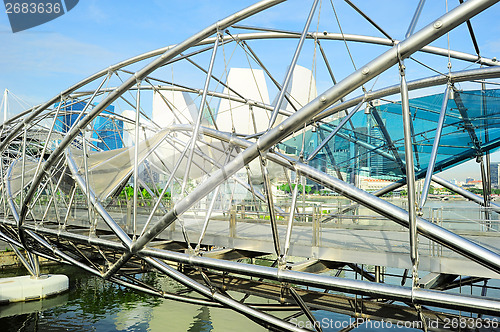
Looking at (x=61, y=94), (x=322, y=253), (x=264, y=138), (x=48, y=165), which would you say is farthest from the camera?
(x=61, y=94)

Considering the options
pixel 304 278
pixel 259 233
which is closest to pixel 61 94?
pixel 259 233

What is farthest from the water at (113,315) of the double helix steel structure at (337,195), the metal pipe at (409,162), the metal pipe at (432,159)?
the metal pipe at (409,162)

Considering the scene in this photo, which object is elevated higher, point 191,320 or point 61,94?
point 61,94

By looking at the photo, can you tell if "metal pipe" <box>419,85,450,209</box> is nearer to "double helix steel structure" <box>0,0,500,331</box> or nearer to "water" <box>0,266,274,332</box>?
"double helix steel structure" <box>0,0,500,331</box>

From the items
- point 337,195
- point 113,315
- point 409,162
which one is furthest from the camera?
point 113,315

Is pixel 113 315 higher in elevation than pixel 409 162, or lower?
lower

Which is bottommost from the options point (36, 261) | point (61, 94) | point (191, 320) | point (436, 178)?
point (191, 320)

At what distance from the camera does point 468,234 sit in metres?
13.5

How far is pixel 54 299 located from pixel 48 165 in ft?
63.6

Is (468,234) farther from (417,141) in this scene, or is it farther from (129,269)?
(129,269)

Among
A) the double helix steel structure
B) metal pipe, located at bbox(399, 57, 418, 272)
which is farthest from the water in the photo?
metal pipe, located at bbox(399, 57, 418, 272)

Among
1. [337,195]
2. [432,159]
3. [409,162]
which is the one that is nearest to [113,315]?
[337,195]

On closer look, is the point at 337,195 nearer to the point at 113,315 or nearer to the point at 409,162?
the point at 409,162

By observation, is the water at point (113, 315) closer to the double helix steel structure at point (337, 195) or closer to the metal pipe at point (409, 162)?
the double helix steel structure at point (337, 195)
